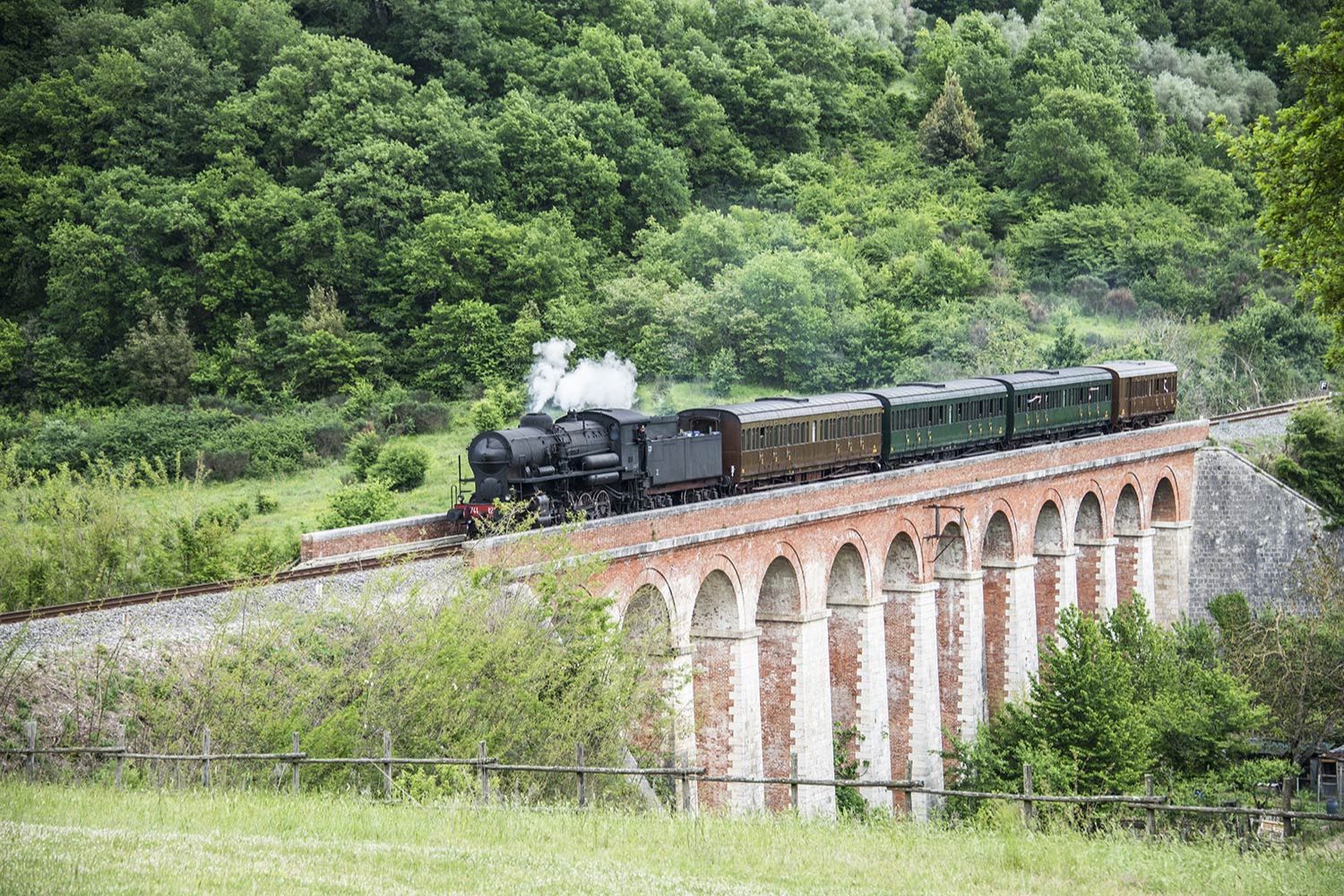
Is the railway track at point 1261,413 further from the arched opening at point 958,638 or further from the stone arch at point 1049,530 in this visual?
the arched opening at point 958,638

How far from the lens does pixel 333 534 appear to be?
73.5 feet

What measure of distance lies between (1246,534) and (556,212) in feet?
86.9

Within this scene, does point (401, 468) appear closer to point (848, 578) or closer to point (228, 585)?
point (848, 578)

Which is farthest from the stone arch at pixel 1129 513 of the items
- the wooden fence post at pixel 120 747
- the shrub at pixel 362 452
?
the wooden fence post at pixel 120 747

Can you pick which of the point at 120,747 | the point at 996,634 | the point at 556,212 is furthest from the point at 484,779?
the point at 556,212

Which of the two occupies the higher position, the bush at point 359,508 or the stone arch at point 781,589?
the bush at point 359,508

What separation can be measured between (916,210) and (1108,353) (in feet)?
45.7

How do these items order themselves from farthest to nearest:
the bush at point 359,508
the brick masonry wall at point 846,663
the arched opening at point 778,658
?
the bush at point 359,508
the brick masonry wall at point 846,663
the arched opening at point 778,658

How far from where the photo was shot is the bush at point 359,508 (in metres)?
33.8

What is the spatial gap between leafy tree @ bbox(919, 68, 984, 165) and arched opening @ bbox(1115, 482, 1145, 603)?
34.1 metres

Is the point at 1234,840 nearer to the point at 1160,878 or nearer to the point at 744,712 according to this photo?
the point at 1160,878

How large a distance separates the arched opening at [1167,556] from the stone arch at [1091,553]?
15.9 feet

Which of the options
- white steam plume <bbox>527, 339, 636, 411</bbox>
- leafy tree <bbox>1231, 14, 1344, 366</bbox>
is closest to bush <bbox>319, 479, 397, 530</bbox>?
white steam plume <bbox>527, 339, 636, 411</bbox>

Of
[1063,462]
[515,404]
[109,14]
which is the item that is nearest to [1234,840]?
[1063,462]
